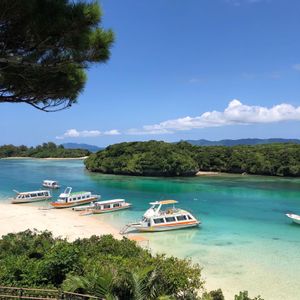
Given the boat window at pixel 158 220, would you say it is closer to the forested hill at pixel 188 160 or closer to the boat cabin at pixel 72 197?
the boat cabin at pixel 72 197

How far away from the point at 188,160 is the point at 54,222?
2295 inches

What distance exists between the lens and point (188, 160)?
Result: 300 ft

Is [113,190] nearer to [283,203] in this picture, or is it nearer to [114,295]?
[283,203]

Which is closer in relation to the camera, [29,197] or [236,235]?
[236,235]

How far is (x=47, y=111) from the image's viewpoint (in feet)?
41.6

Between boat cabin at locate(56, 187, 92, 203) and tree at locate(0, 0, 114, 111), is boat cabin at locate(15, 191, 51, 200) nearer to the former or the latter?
boat cabin at locate(56, 187, 92, 203)

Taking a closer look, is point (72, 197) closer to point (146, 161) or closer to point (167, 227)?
point (167, 227)

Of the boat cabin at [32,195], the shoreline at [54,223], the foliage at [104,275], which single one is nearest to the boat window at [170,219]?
the shoreline at [54,223]

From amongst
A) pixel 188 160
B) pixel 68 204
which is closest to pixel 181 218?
pixel 68 204

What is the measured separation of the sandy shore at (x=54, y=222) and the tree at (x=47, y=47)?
62.9 ft

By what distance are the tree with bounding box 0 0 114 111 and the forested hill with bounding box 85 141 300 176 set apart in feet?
250

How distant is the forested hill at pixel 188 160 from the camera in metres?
88.9

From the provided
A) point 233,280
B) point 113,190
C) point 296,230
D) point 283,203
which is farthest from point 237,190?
point 233,280

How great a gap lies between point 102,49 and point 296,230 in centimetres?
Result: 2879
